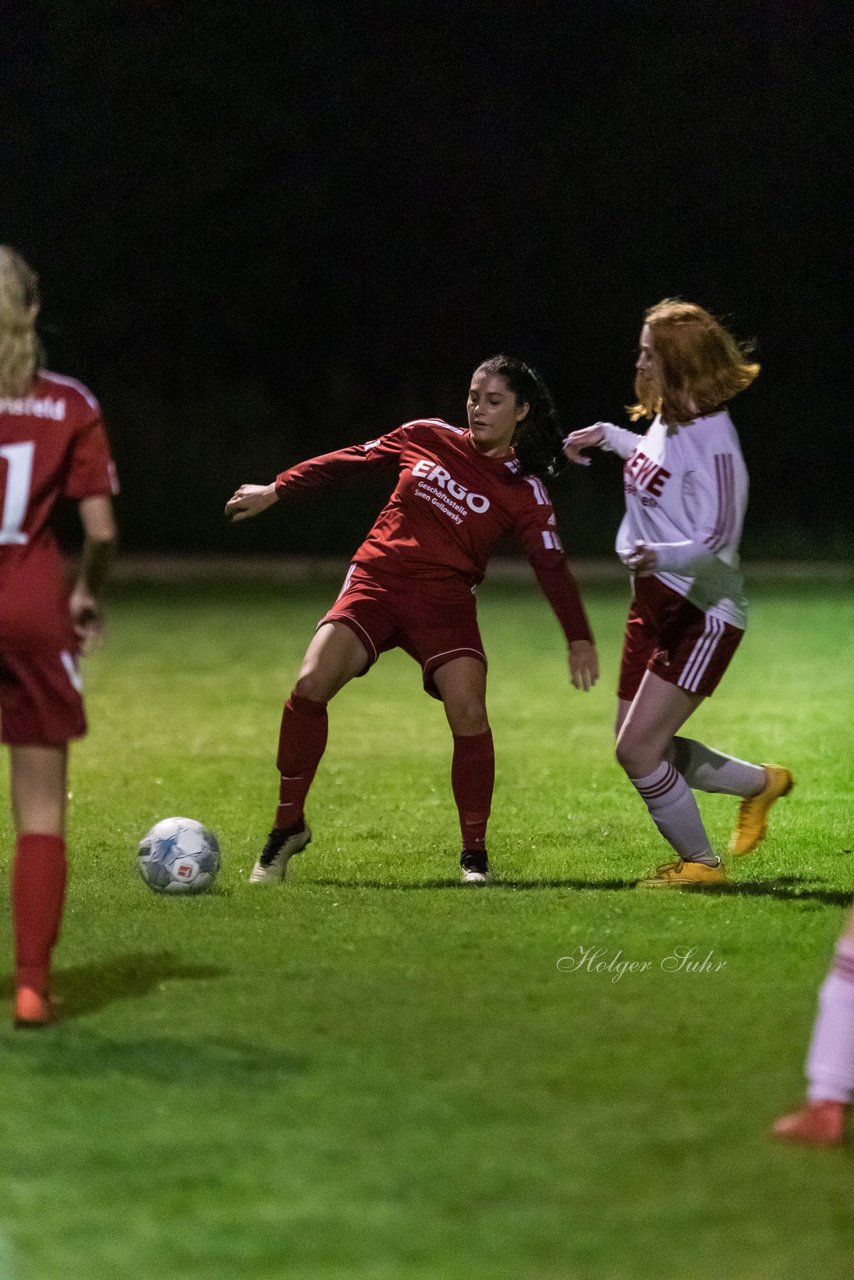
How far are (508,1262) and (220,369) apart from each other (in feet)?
110

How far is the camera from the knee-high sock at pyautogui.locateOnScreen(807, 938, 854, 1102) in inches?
161

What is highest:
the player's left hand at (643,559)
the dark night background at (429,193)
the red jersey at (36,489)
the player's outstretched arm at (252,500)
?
the red jersey at (36,489)

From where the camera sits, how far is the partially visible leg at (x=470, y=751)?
23.9ft

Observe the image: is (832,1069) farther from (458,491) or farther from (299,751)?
(458,491)

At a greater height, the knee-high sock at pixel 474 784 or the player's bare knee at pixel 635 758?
the player's bare knee at pixel 635 758

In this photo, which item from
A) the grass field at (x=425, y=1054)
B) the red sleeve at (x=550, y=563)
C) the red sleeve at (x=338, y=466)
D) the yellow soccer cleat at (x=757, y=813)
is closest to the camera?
the grass field at (x=425, y=1054)

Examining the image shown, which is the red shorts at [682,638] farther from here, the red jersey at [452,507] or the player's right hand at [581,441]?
the player's right hand at [581,441]

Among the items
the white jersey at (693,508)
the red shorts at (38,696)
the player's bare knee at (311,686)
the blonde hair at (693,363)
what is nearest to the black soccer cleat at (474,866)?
the player's bare knee at (311,686)

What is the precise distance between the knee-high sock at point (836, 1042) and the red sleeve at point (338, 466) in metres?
3.75

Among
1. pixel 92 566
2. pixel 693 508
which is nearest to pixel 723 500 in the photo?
pixel 693 508

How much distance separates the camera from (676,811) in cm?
708

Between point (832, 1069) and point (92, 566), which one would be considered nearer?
point (832, 1069)

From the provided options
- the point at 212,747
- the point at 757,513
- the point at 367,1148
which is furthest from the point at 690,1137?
the point at 757,513

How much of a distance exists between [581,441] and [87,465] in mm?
2649
